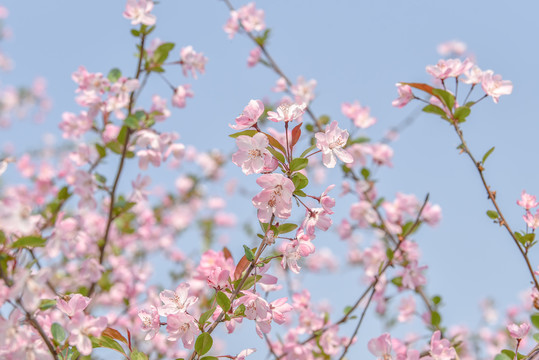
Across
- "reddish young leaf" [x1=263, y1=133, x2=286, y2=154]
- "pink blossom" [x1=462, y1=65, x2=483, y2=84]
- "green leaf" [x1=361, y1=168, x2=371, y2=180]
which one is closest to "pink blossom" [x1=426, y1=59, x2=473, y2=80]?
"pink blossom" [x1=462, y1=65, x2=483, y2=84]

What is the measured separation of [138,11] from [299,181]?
1736 millimetres

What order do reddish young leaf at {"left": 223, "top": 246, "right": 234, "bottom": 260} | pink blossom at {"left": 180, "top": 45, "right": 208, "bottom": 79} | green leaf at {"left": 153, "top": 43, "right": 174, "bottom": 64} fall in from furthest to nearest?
1. pink blossom at {"left": 180, "top": 45, "right": 208, "bottom": 79}
2. green leaf at {"left": 153, "top": 43, "right": 174, "bottom": 64}
3. reddish young leaf at {"left": 223, "top": 246, "right": 234, "bottom": 260}

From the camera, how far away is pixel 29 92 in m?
10.9

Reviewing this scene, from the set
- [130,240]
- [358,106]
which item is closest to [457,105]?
[358,106]

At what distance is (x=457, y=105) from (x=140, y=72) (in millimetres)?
1737

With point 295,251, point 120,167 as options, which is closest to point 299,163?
point 295,251

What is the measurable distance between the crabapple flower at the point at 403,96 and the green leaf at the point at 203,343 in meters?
1.43

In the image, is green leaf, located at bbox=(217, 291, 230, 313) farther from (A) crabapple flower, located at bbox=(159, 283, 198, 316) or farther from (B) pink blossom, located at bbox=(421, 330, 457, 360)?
(B) pink blossom, located at bbox=(421, 330, 457, 360)

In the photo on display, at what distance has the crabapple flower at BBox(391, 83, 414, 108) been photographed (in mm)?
2086

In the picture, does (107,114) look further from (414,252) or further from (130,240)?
(130,240)

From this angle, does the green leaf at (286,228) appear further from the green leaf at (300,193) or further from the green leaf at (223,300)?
the green leaf at (223,300)

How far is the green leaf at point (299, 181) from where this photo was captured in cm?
132

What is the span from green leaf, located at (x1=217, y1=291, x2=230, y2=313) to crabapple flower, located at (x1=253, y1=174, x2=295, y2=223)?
0.85 ft

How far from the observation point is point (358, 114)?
3545 millimetres
